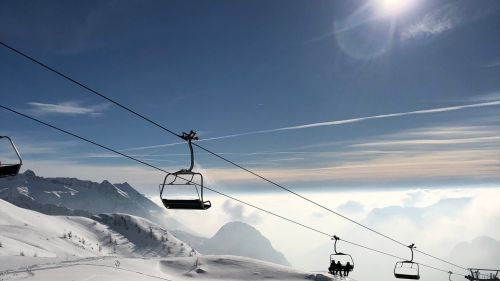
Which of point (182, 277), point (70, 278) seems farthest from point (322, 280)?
point (70, 278)

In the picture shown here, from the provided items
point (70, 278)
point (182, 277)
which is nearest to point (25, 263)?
point (70, 278)

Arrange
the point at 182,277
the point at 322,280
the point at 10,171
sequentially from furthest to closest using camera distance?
the point at 322,280 → the point at 182,277 → the point at 10,171

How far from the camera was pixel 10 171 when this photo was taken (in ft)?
48.2

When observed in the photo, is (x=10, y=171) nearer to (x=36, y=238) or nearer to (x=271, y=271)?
(x=271, y=271)

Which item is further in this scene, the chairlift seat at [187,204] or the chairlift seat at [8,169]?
the chairlift seat at [187,204]

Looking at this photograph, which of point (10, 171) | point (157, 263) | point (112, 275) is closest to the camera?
point (10, 171)

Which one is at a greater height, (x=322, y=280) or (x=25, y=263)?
(x=322, y=280)

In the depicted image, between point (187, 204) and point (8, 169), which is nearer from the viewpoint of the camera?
point (8, 169)

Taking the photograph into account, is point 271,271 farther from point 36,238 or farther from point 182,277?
point 36,238

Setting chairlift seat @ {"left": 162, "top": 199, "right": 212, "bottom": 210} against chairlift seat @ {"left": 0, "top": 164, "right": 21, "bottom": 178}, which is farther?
chairlift seat @ {"left": 162, "top": 199, "right": 212, "bottom": 210}

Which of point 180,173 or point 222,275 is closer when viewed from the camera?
point 180,173

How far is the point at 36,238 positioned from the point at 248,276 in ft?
407

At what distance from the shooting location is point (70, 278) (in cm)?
5334

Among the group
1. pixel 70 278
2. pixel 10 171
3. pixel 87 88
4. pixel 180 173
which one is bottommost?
pixel 70 278
